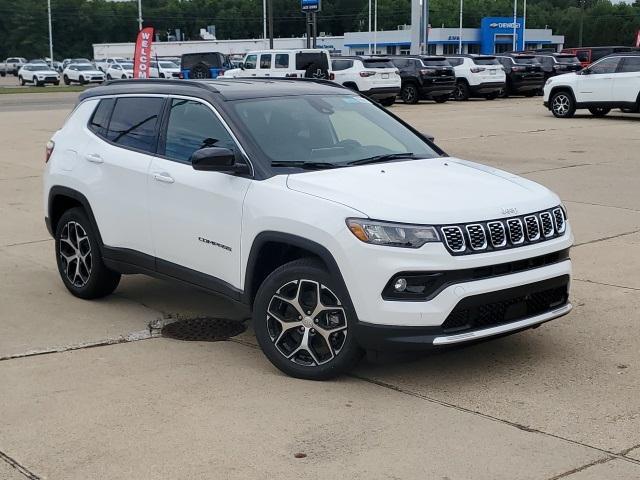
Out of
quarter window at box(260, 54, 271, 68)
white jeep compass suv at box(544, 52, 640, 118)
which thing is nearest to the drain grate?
white jeep compass suv at box(544, 52, 640, 118)

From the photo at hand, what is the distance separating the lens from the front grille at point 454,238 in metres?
4.81

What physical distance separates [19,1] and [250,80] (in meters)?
139

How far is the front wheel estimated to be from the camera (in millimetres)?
24641

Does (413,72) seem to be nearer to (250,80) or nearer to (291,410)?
(250,80)

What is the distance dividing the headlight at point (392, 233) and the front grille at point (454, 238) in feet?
0.20

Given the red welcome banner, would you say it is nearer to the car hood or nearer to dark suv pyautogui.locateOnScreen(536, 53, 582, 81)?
dark suv pyautogui.locateOnScreen(536, 53, 582, 81)

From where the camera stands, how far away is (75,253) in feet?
23.5

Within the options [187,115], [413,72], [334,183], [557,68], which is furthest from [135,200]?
[557,68]

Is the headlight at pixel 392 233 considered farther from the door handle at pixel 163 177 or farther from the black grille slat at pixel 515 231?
the door handle at pixel 163 177

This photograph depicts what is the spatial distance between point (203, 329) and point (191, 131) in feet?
4.60

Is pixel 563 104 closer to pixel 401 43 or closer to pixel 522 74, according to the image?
pixel 522 74

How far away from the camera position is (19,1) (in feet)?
439

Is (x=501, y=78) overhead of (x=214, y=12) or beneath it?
beneath

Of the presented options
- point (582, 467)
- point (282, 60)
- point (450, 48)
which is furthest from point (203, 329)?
point (450, 48)
